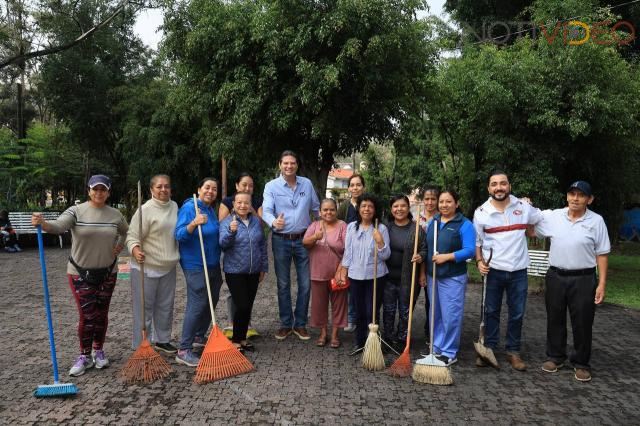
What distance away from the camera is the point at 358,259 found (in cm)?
509

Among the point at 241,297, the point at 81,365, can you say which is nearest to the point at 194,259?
the point at 241,297

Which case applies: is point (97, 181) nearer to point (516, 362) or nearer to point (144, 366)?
point (144, 366)

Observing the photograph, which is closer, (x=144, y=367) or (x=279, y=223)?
(x=144, y=367)

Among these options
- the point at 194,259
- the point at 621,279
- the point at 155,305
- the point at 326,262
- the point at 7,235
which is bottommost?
the point at 621,279

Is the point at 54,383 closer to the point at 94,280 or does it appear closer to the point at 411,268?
the point at 94,280

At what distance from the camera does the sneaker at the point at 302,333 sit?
5.71 metres

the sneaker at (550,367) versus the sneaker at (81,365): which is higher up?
the sneaker at (81,365)

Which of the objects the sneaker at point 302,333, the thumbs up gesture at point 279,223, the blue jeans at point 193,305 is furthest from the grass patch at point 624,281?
the blue jeans at point 193,305

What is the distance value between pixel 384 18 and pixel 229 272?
6.68 metres

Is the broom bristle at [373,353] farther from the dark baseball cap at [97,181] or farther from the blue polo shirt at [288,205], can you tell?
the dark baseball cap at [97,181]

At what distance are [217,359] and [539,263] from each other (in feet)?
21.1

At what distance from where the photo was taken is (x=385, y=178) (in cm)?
3131

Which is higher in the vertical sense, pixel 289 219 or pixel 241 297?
pixel 289 219

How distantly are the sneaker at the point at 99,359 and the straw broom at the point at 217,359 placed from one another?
93 cm
